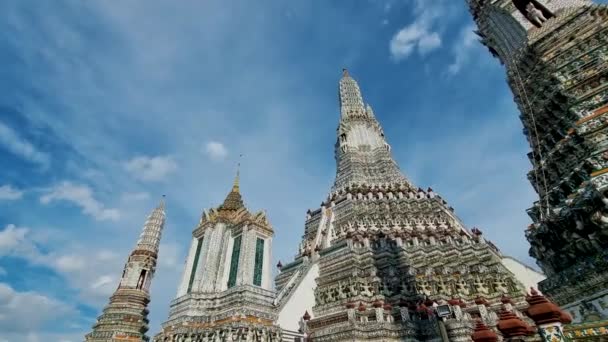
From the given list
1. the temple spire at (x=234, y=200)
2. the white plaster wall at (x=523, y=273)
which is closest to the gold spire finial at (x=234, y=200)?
the temple spire at (x=234, y=200)

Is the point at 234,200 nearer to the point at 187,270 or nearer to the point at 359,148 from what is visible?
the point at 187,270

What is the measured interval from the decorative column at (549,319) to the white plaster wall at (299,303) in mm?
14531

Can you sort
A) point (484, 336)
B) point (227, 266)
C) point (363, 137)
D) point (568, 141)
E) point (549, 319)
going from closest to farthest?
point (549, 319), point (484, 336), point (568, 141), point (227, 266), point (363, 137)

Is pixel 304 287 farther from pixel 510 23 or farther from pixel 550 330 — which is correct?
pixel 510 23

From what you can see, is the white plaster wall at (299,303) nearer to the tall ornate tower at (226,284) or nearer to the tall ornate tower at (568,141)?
the tall ornate tower at (226,284)

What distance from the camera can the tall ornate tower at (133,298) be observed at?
20.8 meters

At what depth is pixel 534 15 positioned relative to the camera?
57.5ft

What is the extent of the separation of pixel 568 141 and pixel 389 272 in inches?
511

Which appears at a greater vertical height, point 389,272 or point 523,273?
point 389,272

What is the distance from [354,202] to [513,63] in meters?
16.7

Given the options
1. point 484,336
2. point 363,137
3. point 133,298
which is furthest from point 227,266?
point 363,137

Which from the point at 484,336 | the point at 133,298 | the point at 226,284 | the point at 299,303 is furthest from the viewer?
the point at 133,298

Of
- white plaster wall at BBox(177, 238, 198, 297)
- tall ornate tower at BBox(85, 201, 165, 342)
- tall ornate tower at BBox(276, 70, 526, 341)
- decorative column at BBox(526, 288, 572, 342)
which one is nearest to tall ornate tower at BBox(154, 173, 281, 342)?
white plaster wall at BBox(177, 238, 198, 297)

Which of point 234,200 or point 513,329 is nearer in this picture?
point 513,329
